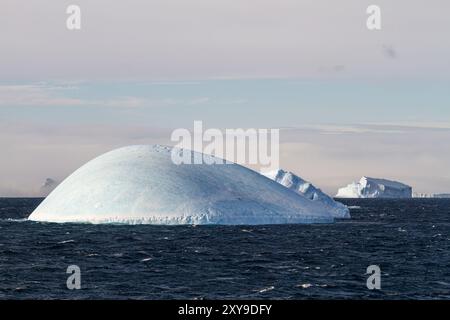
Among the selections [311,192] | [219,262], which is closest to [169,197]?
[219,262]

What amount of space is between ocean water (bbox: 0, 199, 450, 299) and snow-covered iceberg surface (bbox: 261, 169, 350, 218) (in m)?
13.9

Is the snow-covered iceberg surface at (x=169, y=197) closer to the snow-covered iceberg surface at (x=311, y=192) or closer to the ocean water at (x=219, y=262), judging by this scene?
the ocean water at (x=219, y=262)

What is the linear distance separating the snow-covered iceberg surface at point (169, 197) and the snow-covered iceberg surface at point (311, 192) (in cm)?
784

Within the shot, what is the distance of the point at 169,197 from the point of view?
205 feet

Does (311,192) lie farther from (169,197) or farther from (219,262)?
(219,262)

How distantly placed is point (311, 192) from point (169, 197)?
107ft

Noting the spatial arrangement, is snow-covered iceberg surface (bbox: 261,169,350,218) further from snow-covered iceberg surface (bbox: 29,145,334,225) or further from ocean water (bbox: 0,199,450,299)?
ocean water (bbox: 0,199,450,299)

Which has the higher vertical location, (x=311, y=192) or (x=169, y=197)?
(x=311, y=192)

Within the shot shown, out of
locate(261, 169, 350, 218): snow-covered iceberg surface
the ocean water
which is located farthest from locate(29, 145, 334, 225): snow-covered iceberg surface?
locate(261, 169, 350, 218): snow-covered iceberg surface

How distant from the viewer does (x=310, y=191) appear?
303 ft

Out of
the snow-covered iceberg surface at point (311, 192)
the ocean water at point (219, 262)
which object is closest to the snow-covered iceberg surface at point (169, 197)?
the ocean water at point (219, 262)

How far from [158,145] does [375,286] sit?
43729 millimetres

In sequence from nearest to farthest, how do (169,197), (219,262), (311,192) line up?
(219,262), (169,197), (311,192)
